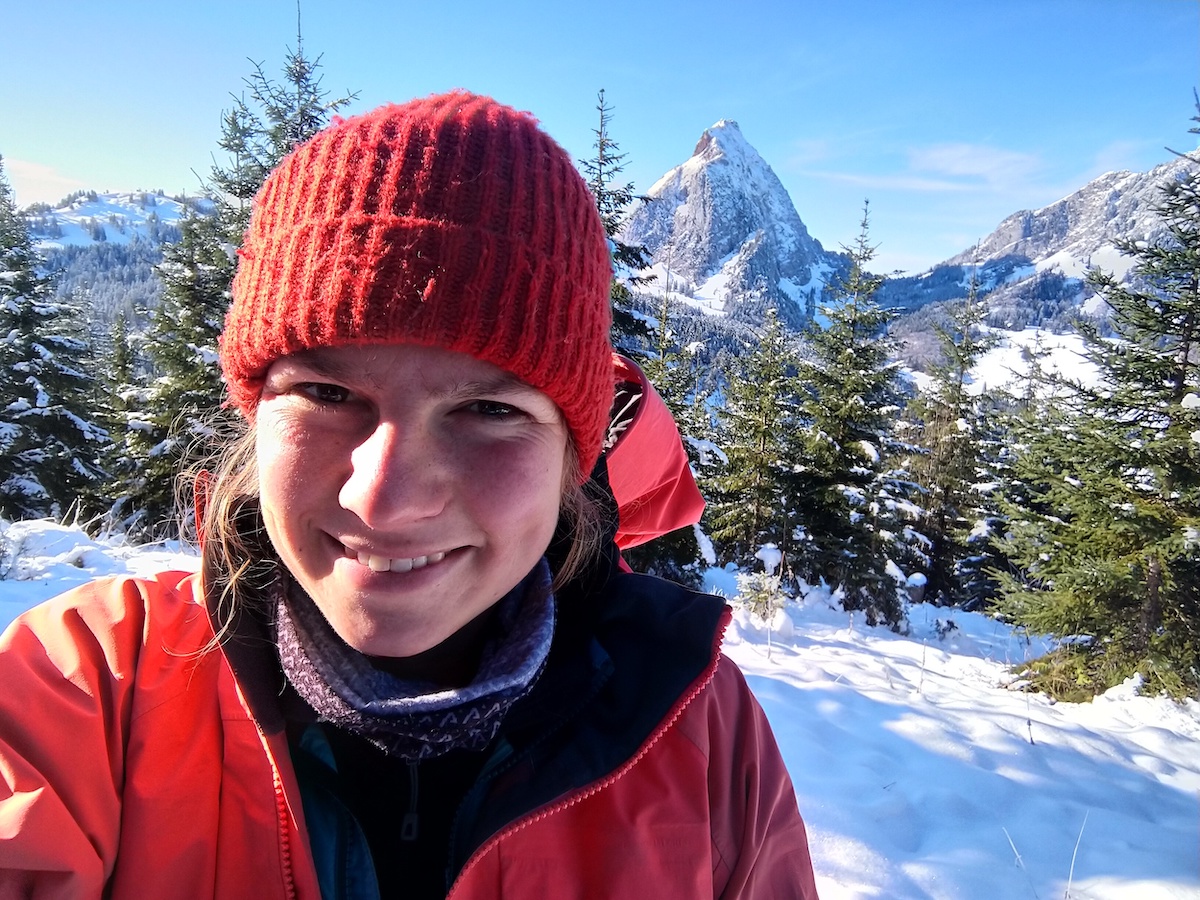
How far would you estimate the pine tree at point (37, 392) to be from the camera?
13.3 metres

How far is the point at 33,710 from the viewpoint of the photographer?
0.88 meters

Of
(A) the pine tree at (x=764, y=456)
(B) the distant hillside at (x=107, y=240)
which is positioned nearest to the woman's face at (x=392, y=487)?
(A) the pine tree at (x=764, y=456)

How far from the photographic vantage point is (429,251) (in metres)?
1.14

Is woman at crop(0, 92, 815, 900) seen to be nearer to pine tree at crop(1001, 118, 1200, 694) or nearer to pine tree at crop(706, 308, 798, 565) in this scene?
pine tree at crop(1001, 118, 1200, 694)

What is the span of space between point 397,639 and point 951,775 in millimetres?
3434

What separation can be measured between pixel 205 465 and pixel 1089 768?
4.98 meters

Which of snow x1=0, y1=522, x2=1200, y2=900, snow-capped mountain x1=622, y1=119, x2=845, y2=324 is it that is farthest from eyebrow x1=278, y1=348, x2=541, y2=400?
snow-capped mountain x1=622, y1=119, x2=845, y2=324

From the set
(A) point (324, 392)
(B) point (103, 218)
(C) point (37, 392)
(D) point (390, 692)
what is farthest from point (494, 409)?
(B) point (103, 218)

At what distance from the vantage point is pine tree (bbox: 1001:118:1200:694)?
23.2 ft

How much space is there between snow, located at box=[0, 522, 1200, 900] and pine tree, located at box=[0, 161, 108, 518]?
1084 centimetres

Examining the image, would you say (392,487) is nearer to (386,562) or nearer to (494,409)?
(386,562)

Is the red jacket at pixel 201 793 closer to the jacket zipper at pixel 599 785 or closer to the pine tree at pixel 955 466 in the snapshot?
the jacket zipper at pixel 599 785

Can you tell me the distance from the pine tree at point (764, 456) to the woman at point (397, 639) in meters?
12.6

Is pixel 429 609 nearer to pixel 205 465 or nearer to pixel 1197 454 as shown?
pixel 205 465
